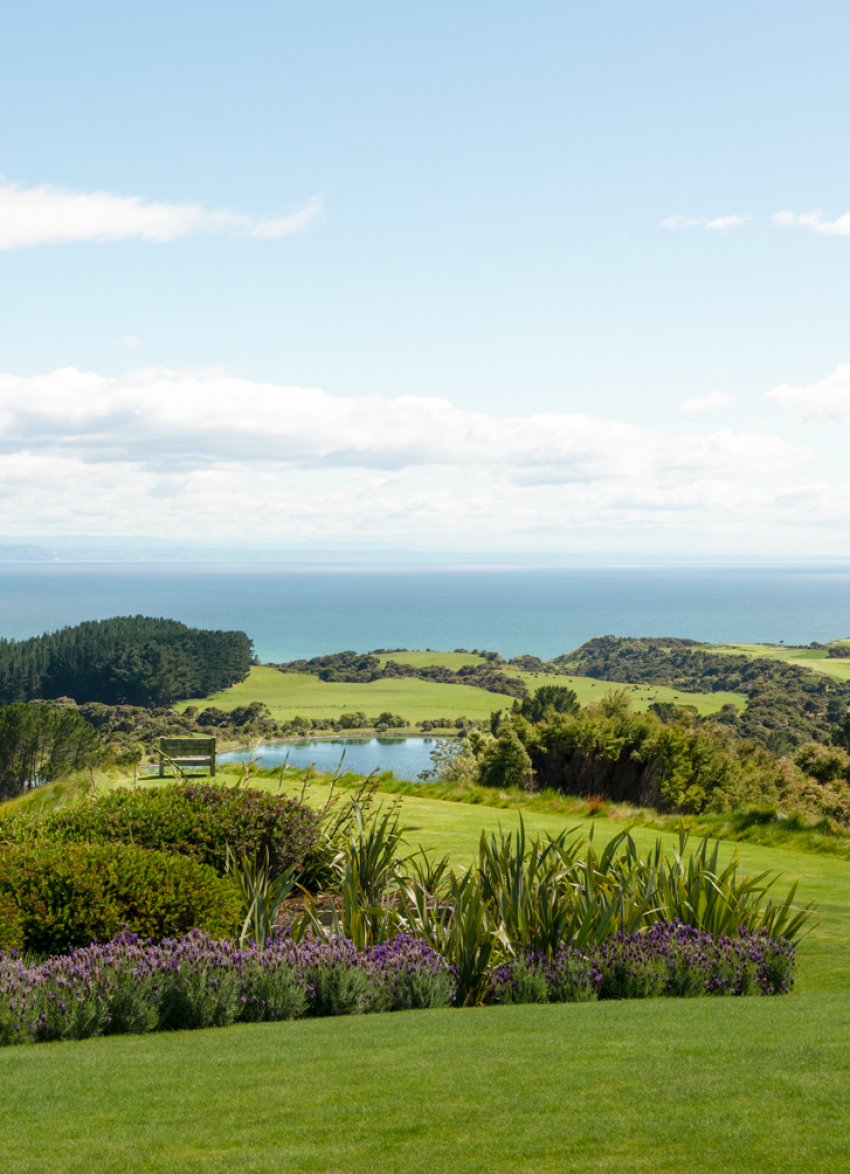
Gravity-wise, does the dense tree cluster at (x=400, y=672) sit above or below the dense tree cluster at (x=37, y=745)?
below

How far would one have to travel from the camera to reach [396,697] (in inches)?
3014

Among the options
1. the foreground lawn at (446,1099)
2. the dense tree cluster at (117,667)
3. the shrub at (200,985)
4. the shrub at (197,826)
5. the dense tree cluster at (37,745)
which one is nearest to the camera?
the foreground lawn at (446,1099)

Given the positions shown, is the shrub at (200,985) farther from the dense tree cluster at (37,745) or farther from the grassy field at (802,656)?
the grassy field at (802,656)

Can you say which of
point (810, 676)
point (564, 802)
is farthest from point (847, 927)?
point (810, 676)

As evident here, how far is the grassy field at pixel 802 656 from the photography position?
88938 mm

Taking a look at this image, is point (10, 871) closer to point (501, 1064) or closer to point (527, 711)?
point (501, 1064)

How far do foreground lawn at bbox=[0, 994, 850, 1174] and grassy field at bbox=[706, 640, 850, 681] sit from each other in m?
89.7

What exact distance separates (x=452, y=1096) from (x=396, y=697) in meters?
74.1

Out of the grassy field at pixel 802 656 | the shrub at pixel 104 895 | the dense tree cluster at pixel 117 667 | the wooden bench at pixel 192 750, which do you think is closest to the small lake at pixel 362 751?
the wooden bench at pixel 192 750

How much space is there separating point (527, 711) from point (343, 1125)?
115ft

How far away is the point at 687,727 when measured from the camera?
20719 mm

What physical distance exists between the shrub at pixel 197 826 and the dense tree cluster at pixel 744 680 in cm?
4243

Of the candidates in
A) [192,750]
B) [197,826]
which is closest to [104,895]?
[197,826]

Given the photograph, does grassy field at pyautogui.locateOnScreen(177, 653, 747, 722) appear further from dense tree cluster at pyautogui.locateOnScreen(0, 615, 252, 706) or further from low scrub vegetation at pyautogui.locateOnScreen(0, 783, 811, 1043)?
low scrub vegetation at pyautogui.locateOnScreen(0, 783, 811, 1043)
